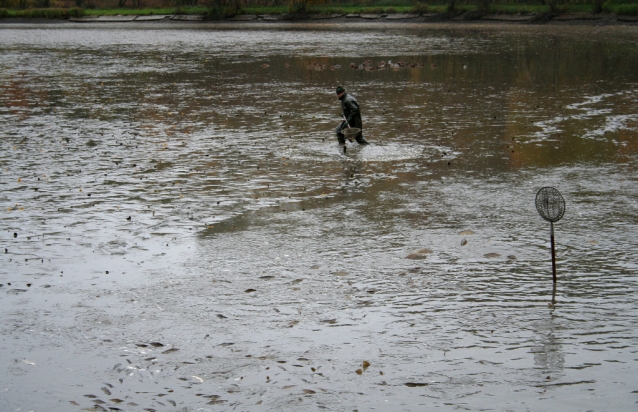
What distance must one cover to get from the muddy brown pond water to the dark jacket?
2.35 feet

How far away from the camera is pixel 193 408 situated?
595 cm

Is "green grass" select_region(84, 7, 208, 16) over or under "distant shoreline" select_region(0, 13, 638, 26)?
over

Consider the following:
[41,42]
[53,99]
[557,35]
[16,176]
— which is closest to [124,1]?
[41,42]

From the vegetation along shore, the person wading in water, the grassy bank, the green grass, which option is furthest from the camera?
the green grass

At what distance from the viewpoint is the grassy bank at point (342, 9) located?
67.4 metres

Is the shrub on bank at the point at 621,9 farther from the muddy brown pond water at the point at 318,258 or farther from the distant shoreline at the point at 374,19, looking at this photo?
the muddy brown pond water at the point at 318,258

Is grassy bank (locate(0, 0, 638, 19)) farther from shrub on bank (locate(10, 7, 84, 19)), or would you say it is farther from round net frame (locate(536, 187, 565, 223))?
round net frame (locate(536, 187, 565, 223))

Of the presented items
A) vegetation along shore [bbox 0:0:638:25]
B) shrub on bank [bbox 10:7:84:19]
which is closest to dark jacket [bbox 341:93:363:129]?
vegetation along shore [bbox 0:0:638:25]

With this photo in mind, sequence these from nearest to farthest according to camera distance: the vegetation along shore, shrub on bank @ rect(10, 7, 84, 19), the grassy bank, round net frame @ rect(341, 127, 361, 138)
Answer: round net frame @ rect(341, 127, 361, 138) < the vegetation along shore < the grassy bank < shrub on bank @ rect(10, 7, 84, 19)

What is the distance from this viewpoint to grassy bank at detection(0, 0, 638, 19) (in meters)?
67.4

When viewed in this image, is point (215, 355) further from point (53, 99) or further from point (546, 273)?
point (53, 99)

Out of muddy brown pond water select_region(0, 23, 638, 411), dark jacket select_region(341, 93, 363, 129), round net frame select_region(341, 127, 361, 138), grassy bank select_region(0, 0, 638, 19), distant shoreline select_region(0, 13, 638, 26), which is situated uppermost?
grassy bank select_region(0, 0, 638, 19)

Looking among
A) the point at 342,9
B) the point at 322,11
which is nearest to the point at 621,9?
the point at 342,9

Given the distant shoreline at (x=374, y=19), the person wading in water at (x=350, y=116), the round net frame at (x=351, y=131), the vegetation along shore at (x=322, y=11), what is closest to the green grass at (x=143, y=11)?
the vegetation along shore at (x=322, y=11)
